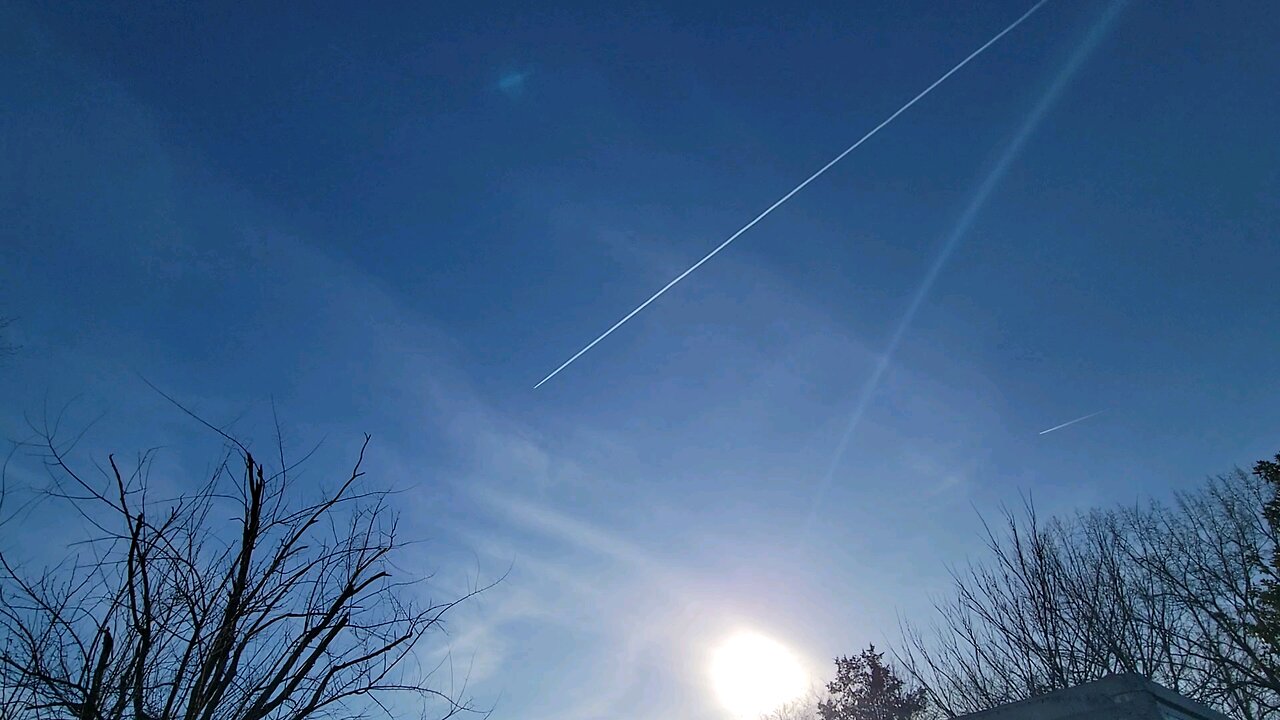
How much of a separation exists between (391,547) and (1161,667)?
16595 mm

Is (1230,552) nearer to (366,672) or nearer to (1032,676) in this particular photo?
(1032,676)

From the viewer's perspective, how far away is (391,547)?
4.64 m

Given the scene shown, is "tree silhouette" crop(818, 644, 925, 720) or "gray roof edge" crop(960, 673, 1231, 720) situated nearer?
"gray roof edge" crop(960, 673, 1231, 720)

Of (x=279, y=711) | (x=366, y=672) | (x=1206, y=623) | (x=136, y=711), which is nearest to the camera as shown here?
(x=136, y=711)

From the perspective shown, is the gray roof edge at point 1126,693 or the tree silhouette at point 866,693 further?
the tree silhouette at point 866,693

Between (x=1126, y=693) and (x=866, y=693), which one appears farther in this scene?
(x=866, y=693)

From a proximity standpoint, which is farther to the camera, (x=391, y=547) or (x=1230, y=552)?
(x=1230, y=552)

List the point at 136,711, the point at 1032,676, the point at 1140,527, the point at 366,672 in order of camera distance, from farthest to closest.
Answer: the point at 1140,527 → the point at 1032,676 → the point at 366,672 → the point at 136,711

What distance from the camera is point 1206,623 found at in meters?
13.9

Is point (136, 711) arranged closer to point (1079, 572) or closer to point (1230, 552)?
point (1079, 572)

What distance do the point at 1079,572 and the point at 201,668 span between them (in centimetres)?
1594

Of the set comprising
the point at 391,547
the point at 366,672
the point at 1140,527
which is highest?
the point at 1140,527

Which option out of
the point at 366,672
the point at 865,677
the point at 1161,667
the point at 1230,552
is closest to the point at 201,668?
the point at 366,672

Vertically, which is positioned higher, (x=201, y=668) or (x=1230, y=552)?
(x=1230, y=552)
